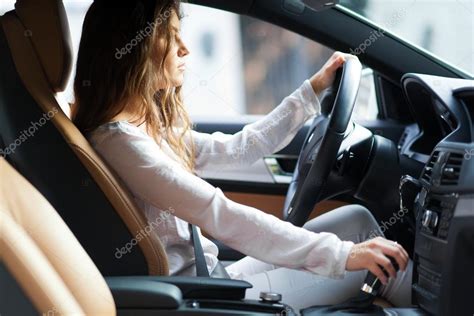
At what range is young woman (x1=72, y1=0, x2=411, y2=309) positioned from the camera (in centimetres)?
152

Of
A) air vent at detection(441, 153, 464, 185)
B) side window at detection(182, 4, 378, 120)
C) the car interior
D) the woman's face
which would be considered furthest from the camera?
side window at detection(182, 4, 378, 120)

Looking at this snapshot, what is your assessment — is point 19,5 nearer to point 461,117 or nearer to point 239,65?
point 461,117

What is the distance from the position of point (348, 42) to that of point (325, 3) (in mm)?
260

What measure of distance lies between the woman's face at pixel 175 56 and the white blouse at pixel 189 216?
5.7 inches

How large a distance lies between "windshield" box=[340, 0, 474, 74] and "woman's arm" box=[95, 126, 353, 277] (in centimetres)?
77

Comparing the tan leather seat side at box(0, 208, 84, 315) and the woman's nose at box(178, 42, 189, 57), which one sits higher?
the woman's nose at box(178, 42, 189, 57)

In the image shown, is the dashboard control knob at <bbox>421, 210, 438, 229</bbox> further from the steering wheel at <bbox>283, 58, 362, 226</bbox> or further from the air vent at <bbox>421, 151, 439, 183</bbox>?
the steering wheel at <bbox>283, 58, 362, 226</bbox>

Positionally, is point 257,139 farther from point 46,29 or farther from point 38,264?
point 38,264

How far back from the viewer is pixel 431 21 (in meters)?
3.16

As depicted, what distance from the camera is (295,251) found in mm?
1514

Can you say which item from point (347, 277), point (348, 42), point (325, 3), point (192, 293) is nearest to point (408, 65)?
point (348, 42)

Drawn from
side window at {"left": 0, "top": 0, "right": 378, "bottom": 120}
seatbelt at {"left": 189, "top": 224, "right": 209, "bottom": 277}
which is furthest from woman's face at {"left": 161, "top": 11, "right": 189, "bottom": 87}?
side window at {"left": 0, "top": 0, "right": 378, "bottom": 120}

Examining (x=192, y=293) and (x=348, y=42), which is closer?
(x=192, y=293)

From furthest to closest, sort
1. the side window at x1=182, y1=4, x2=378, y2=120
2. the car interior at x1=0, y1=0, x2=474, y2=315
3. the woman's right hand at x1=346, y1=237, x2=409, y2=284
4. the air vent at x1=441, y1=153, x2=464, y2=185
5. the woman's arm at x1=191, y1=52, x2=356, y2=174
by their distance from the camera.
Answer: the side window at x1=182, y1=4, x2=378, y2=120, the woman's arm at x1=191, y1=52, x2=356, y2=174, the air vent at x1=441, y1=153, x2=464, y2=185, the woman's right hand at x1=346, y1=237, x2=409, y2=284, the car interior at x1=0, y1=0, x2=474, y2=315
